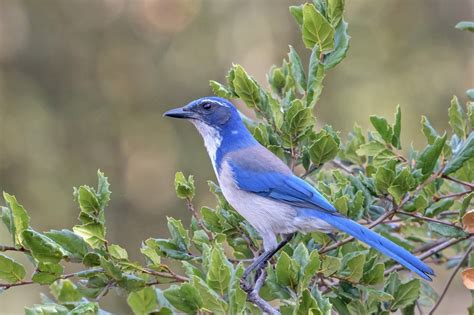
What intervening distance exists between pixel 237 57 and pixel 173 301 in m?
10.2

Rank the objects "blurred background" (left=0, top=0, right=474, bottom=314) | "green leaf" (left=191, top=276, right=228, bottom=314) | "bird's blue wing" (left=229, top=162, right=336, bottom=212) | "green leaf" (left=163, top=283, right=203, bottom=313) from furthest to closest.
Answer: "blurred background" (left=0, top=0, right=474, bottom=314), "bird's blue wing" (left=229, top=162, right=336, bottom=212), "green leaf" (left=163, top=283, right=203, bottom=313), "green leaf" (left=191, top=276, right=228, bottom=314)

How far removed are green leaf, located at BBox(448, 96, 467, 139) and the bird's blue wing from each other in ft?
2.24

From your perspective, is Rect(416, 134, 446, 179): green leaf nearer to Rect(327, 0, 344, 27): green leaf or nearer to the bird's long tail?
the bird's long tail

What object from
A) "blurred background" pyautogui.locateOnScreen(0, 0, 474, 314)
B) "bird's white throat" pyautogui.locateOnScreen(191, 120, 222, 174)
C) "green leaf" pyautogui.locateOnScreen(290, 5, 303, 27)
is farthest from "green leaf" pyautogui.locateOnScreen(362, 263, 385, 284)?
"blurred background" pyautogui.locateOnScreen(0, 0, 474, 314)

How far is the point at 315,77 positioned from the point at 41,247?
56.3 inches

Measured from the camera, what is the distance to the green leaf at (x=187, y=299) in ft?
9.66

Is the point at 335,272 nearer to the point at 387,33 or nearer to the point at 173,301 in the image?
the point at 173,301

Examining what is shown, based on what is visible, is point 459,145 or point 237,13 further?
point 237,13

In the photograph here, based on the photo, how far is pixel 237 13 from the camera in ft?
43.0

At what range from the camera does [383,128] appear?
3.79 metres

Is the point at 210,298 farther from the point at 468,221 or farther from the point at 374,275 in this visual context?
the point at 468,221

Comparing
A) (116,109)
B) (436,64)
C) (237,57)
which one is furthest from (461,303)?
(116,109)

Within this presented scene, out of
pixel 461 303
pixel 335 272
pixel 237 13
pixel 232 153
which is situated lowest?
pixel 461 303

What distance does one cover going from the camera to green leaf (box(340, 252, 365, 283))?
3.24m
